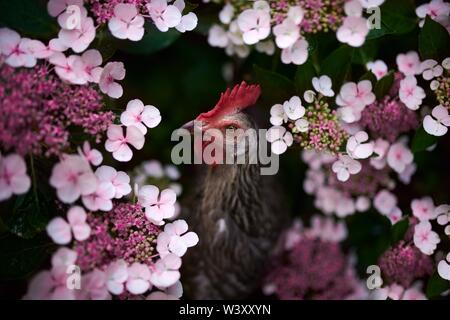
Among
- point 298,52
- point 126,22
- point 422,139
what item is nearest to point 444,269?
point 422,139

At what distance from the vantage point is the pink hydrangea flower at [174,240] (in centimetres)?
72

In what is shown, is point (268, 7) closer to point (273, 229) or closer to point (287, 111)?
point (287, 111)

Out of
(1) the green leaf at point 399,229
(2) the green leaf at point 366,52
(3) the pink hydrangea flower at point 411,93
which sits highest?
(2) the green leaf at point 366,52

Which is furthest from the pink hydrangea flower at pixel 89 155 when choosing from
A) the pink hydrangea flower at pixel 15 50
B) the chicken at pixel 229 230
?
the chicken at pixel 229 230

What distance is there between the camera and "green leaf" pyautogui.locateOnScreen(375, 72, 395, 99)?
0.85m

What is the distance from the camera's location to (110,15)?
740mm

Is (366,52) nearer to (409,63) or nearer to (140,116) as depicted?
(409,63)

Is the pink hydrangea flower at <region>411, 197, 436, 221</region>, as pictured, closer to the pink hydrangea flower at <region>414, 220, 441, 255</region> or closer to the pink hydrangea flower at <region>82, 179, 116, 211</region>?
the pink hydrangea flower at <region>414, 220, 441, 255</region>

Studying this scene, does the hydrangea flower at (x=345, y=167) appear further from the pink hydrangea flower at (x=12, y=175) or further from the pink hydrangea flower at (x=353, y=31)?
A: the pink hydrangea flower at (x=12, y=175)

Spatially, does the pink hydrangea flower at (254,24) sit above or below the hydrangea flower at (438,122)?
above

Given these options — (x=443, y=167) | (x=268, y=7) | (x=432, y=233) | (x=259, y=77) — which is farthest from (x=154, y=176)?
(x=443, y=167)

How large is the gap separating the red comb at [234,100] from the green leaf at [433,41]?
11.7 inches

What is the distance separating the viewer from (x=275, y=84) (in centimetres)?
87
